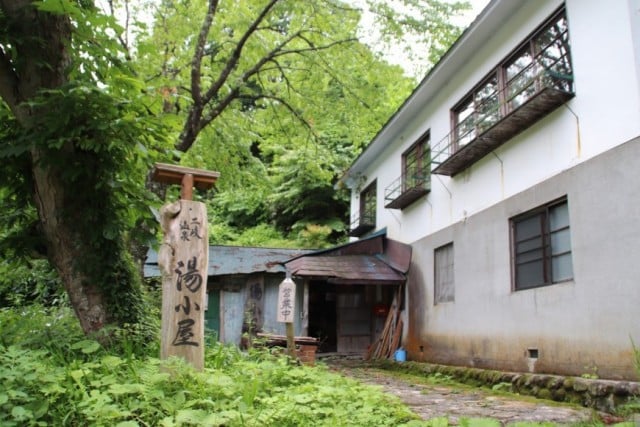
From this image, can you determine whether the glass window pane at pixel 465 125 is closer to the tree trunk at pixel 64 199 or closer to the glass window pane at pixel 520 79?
the glass window pane at pixel 520 79

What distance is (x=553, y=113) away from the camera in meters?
7.68

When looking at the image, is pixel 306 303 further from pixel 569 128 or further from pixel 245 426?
pixel 245 426

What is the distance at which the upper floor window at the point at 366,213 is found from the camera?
1671 cm

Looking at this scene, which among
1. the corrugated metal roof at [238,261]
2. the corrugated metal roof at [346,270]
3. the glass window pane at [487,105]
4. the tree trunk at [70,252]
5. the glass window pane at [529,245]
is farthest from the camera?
the corrugated metal roof at [238,261]

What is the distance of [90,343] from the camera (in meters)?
5.04

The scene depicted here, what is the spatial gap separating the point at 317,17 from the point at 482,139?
17.8 ft

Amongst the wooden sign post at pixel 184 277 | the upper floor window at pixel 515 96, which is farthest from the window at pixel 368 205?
the wooden sign post at pixel 184 277

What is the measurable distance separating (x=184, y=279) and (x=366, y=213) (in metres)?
12.8

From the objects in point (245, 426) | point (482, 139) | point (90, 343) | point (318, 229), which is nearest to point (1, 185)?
point (90, 343)

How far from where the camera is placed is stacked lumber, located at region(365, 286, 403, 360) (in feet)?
43.7

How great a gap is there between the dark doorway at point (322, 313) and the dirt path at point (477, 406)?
8594mm

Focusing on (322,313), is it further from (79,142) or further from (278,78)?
(79,142)

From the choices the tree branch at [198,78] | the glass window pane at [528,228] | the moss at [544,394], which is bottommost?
the moss at [544,394]

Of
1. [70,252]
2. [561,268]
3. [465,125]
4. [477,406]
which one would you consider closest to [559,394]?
[477,406]
